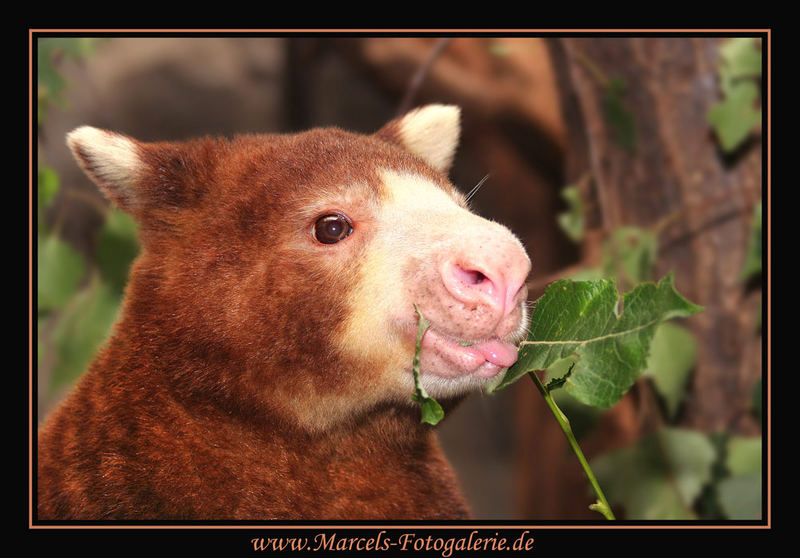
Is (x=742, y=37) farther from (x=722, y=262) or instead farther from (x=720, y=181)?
(x=722, y=262)

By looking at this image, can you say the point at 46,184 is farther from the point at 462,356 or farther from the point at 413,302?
the point at 462,356

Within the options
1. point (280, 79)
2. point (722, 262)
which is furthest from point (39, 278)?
point (280, 79)

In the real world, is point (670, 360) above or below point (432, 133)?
below

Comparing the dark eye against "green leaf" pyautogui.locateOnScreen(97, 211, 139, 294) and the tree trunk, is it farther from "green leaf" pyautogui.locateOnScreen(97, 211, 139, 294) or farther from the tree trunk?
the tree trunk

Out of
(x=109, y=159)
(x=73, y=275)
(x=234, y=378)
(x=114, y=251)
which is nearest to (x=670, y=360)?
(x=234, y=378)

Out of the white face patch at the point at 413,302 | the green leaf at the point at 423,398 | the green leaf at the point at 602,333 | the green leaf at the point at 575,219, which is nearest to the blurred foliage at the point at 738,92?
the green leaf at the point at 575,219

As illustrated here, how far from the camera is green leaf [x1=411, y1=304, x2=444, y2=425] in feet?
6.52

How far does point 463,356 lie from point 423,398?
166 mm

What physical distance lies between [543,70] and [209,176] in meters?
4.20

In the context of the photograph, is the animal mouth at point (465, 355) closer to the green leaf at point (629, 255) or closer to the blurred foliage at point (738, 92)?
the green leaf at point (629, 255)

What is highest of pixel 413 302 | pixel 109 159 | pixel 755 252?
pixel 109 159

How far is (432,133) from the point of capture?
3.07 metres

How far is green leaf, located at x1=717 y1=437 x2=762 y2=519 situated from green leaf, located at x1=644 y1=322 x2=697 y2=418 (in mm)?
406

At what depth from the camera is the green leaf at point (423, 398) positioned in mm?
1988
